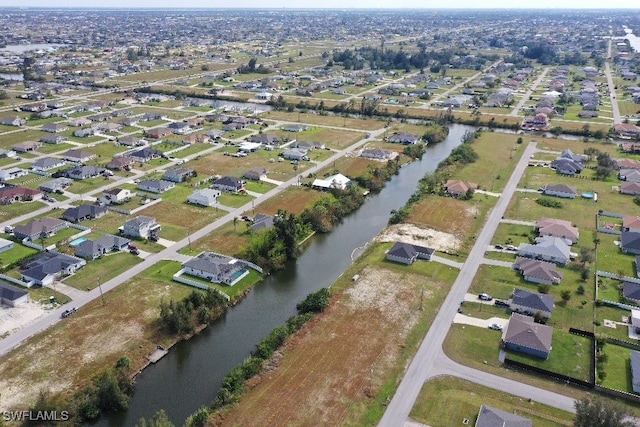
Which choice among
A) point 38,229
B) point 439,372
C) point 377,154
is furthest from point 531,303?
point 38,229

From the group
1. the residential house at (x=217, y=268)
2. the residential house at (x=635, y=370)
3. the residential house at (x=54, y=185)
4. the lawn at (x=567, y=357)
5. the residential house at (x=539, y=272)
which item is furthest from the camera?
the residential house at (x=54, y=185)

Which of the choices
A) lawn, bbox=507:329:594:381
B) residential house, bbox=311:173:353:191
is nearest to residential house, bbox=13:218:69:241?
residential house, bbox=311:173:353:191

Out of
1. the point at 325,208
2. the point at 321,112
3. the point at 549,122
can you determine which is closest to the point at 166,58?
the point at 321,112

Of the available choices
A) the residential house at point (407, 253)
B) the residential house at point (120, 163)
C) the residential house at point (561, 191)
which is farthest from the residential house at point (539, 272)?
the residential house at point (120, 163)

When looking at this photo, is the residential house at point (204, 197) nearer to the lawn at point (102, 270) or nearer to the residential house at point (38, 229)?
the lawn at point (102, 270)

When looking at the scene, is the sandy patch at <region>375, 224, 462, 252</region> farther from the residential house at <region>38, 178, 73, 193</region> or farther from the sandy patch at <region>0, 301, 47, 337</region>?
the residential house at <region>38, 178, 73, 193</region>

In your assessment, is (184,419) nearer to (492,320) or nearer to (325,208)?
(492,320)
